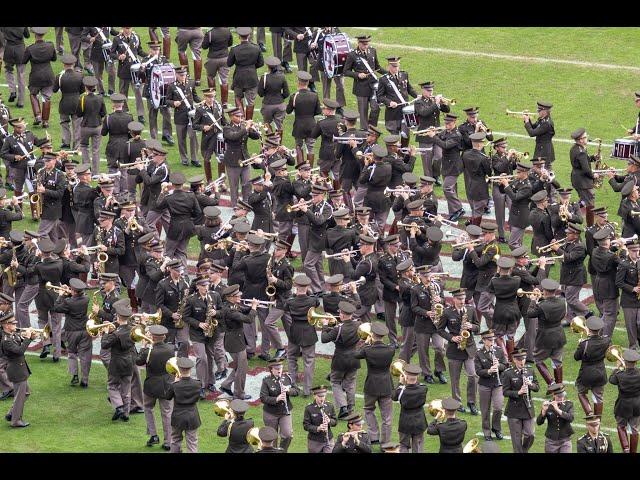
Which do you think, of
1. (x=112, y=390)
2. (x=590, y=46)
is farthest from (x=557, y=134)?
(x=112, y=390)

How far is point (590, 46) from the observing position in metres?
42.6

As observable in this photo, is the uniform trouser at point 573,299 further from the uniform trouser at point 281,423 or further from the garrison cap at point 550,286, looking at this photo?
the uniform trouser at point 281,423

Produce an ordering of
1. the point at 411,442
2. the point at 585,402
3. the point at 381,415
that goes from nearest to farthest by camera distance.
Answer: the point at 411,442 → the point at 381,415 → the point at 585,402

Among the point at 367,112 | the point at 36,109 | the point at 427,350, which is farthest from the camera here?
the point at 36,109

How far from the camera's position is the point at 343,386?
2838 cm

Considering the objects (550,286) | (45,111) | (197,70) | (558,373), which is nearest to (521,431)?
(558,373)

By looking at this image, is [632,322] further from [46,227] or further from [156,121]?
[156,121]

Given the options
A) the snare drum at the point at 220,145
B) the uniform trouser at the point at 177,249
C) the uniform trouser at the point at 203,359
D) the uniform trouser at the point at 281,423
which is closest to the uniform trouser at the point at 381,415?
the uniform trouser at the point at 281,423

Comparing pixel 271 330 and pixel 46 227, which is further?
pixel 46 227

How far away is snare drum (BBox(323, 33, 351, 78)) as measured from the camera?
121 ft

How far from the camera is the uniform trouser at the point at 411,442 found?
2673 centimetres

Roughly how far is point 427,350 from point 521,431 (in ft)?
Answer: 9.40

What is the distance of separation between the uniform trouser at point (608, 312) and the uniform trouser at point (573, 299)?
1.51 ft

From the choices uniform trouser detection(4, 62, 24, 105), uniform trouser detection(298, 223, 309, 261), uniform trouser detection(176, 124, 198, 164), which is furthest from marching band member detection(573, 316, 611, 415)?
uniform trouser detection(4, 62, 24, 105)
